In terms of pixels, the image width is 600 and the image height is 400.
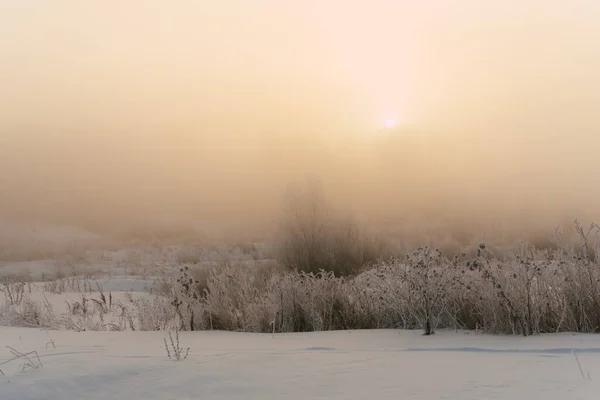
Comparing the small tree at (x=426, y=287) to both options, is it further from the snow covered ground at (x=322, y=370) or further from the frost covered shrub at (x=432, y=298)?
the snow covered ground at (x=322, y=370)

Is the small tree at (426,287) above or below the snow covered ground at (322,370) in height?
above

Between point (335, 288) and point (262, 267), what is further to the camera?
point (262, 267)

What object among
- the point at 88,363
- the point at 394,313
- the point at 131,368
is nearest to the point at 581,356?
the point at 394,313

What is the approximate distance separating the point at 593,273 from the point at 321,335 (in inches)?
129

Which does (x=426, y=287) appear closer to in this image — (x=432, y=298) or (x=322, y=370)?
(x=432, y=298)

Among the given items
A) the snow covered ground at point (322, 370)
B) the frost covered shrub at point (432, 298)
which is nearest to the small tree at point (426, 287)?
the frost covered shrub at point (432, 298)

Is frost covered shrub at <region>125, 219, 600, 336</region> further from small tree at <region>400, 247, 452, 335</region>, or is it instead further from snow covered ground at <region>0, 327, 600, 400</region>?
snow covered ground at <region>0, 327, 600, 400</region>

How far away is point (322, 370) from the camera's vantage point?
3902 mm

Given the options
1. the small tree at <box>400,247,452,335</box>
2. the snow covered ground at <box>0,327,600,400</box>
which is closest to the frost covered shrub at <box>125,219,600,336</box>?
the small tree at <box>400,247,452,335</box>

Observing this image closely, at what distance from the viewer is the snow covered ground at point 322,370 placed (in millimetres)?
3332

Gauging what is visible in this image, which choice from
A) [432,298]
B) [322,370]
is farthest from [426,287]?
[322,370]

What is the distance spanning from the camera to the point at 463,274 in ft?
22.4

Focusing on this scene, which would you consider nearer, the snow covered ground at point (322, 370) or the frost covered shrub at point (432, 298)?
the snow covered ground at point (322, 370)

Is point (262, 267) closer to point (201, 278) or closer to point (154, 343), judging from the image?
point (201, 278)
